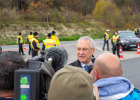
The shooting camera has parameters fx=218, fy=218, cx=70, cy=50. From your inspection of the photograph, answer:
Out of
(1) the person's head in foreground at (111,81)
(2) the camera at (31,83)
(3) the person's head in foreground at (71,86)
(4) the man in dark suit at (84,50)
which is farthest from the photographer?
(4) the man in dark suit at (84,50)

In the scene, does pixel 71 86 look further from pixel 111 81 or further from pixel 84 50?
pixel 84 50

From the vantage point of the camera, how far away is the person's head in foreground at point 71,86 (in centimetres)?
133

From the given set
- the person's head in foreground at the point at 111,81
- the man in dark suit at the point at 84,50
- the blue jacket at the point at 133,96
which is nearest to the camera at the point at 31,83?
the person's head in foreground at the point at 111,81

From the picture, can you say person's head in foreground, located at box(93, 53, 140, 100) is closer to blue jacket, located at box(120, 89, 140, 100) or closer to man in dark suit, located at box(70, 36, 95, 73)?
blue jacket, located at box(120, 89, 140, 100)

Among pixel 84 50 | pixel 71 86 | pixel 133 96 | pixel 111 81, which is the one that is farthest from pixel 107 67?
pixel 84 50

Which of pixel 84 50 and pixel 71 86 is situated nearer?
pixel 71 86

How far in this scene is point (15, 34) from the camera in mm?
32125

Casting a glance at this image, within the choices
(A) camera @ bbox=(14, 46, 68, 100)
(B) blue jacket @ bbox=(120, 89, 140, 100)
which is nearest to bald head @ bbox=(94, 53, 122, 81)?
(B) blue jacket @ bbox=(120, 89, 140, 100)

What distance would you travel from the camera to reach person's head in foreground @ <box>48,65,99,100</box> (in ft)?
4.38

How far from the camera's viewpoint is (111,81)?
1.78 meters

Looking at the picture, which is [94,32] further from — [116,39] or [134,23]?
[116,39]

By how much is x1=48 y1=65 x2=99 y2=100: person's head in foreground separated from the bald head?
0.48 m

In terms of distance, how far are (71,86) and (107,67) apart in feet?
2.05

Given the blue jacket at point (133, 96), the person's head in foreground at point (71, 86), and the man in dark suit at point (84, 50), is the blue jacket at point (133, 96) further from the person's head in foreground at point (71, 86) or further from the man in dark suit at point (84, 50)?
the man in dark suit at point (84, 50)
